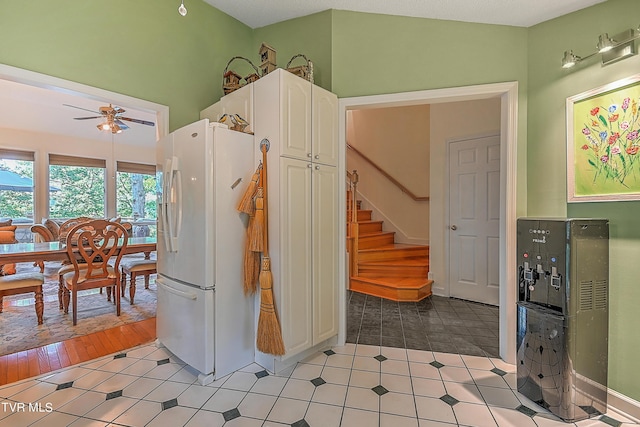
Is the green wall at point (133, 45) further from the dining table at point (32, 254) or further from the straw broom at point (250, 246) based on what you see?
the dining table at point (32, 254)

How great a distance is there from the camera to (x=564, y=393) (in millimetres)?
1680

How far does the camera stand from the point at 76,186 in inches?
250

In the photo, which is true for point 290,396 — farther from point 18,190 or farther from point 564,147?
point 18,190

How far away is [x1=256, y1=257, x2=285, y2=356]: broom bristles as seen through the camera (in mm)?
2070

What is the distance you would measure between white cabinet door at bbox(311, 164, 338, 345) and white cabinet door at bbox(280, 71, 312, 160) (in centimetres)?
23

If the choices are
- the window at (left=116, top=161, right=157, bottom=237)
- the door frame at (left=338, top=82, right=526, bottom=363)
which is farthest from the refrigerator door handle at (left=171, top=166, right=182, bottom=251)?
the window at (left=116, top=161, right=157, bottom=237)

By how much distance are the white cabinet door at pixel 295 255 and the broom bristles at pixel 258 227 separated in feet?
0.44

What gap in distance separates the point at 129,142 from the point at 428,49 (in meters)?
7.01

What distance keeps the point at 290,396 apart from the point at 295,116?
191 centimetres

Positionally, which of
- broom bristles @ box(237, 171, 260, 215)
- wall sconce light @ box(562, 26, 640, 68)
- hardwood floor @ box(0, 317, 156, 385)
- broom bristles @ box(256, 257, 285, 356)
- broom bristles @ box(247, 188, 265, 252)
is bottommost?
hardwood floor @ box(0, 317, 156, 385)

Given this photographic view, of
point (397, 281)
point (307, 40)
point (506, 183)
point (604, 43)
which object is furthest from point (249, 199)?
point (397, 281)

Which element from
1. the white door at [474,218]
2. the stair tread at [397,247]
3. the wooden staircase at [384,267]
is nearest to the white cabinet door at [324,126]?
the wooden staircase at [384,267]

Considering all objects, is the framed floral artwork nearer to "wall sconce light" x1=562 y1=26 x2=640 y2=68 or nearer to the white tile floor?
"wall sconce light" x1=562 y1=26 x2=640 y2=68

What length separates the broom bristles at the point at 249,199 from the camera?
211cm
